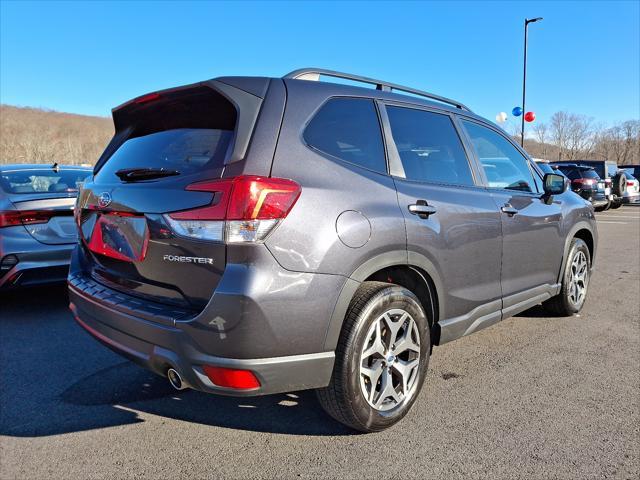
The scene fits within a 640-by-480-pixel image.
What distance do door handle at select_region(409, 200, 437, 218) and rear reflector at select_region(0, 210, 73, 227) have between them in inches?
141

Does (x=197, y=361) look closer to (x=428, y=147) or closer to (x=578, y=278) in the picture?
(x=428, y=147)

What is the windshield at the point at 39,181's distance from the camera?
4767 mm

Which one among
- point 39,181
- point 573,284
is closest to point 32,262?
point 39,181

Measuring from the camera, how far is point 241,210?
6.93 feet

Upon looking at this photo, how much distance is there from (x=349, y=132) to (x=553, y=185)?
A: 2386 millimetres

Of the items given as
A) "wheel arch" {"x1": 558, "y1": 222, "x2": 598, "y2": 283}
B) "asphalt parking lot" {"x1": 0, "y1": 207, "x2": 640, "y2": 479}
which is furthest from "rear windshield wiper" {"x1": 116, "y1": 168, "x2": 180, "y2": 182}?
"wheel arch" {"x1": 558, "y1": 222, "x2": 598, "y2": 283}

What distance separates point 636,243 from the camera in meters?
10.1

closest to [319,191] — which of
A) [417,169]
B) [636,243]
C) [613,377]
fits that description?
[417,169]

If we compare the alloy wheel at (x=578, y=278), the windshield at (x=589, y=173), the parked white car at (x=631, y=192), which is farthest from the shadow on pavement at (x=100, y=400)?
the parked white car at (x=631, y=192)

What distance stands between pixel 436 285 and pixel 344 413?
956 millimetres

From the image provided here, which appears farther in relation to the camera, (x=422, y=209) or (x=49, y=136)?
(x=49, y=136)

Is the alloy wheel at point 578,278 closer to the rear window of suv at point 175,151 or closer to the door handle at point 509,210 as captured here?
the door handle at point 509,210

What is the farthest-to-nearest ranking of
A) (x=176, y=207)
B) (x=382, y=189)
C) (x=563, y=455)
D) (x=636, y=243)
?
(x=636, y=243), (x=382, y=189), (x=563, y=455), (x=176, y=207)

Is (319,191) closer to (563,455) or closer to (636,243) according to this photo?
(563,455)
